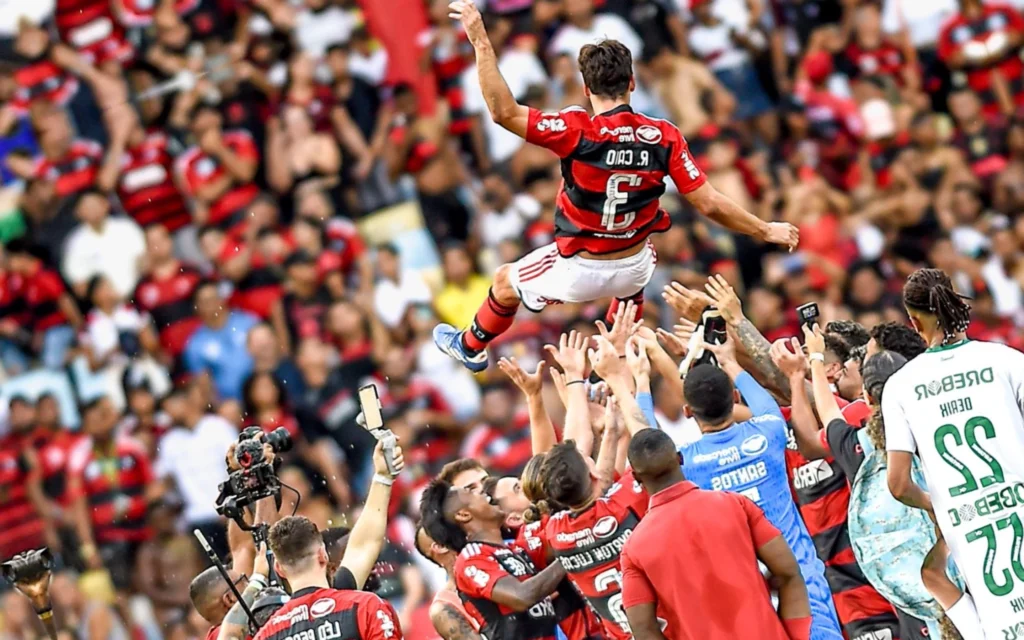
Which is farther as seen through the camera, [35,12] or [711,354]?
[35,12]

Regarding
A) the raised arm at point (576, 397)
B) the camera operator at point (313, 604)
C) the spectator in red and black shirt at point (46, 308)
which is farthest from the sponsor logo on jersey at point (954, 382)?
the spectator in red and black shirt at point (46, 308)

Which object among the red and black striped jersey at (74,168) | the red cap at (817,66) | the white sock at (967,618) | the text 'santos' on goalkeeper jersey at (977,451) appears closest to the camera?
the text 'santos' on goalkeeper jersey at (977,451)

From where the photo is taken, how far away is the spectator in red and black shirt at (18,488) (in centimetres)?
1137

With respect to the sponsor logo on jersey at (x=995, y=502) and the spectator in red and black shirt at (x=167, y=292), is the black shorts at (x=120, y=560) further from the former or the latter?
the sponsor logo on jersey at (x=995, y=502)

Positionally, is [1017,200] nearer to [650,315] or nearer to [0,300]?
[650,315]

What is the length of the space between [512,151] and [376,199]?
1072mm

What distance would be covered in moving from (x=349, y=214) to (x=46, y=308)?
7.65ft

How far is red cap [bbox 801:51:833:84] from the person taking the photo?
12.6m

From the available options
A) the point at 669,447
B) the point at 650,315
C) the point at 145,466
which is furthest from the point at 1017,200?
the point at 669,447

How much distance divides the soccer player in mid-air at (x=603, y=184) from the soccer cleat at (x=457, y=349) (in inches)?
18.2

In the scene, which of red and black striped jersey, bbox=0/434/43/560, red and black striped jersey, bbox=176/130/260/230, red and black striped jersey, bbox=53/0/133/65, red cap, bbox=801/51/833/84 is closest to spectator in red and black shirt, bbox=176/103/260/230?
red and black striped jersey, bbox=176/130/260/230

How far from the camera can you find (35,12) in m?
12.7

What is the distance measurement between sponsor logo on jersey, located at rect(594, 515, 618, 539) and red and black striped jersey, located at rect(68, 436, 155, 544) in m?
5.58

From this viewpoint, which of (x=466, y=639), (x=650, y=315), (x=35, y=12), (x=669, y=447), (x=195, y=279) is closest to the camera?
(x=669, y=447)
